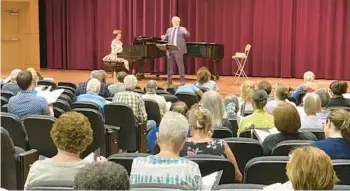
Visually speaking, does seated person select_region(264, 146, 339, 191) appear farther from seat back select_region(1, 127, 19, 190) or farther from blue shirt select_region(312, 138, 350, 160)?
seat back select_region(1, 127, 19, 190)

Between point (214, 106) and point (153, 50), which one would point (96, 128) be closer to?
point (214, 106)

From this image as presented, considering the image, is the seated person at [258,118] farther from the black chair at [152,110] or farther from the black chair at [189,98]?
the black chair at [189,98]

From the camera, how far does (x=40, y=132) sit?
5.22 m

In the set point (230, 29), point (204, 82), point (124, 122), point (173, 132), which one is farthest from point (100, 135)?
point (230, 29)

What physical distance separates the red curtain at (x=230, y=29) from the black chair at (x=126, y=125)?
8.98 meters

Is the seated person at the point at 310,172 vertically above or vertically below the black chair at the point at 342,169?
above

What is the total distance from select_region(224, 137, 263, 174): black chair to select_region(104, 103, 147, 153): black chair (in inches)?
90.6

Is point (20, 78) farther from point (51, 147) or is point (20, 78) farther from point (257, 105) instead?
point (257, 105)

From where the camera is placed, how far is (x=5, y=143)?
4.16 metres

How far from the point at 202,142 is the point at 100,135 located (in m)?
2.06

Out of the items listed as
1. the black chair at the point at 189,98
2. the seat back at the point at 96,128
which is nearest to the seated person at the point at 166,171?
the seat back at the point at 96,128

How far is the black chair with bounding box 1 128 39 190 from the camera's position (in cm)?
417

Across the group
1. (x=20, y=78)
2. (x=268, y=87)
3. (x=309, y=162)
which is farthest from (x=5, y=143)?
(x=268, y=87)

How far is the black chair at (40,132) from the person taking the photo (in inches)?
203
